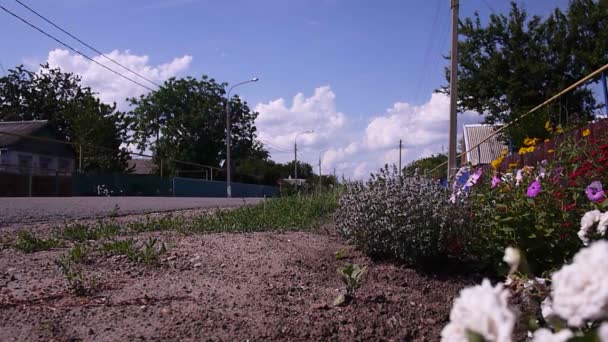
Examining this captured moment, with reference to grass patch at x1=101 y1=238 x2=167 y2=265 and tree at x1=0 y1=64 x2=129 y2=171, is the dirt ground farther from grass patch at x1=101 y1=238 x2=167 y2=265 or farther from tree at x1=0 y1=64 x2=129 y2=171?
tree at x1=0 y1=64 x2=129 y2=171

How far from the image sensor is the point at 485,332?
87 cm

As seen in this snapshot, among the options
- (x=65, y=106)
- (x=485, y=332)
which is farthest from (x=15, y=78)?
(x=485, y=332)

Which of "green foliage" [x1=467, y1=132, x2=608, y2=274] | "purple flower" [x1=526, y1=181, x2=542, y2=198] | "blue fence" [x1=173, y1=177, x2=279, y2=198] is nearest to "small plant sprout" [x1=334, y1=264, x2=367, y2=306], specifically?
"green foliage" [x1=467, y1=132, x2=608, y2=274]

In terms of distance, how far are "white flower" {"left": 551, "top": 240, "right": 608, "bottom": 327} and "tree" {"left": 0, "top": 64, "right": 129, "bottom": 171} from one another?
38.0 metres

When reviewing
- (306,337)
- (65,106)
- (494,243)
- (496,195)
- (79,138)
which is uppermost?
(65,106)

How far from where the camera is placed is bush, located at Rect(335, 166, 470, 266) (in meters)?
4.00

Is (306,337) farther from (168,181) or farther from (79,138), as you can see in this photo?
(79,138)

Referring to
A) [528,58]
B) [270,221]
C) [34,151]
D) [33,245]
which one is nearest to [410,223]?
[33,245]

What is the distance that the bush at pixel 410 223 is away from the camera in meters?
4.00

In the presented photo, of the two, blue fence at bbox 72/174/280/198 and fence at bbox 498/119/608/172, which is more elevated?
blue fence at bbox 72/174/280/198

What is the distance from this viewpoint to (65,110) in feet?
144

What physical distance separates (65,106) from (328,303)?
47605mm

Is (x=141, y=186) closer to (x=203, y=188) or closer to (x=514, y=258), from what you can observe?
(x=203, y=188)

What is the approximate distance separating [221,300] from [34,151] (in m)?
32.3
